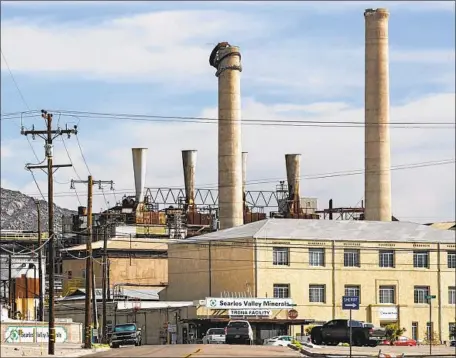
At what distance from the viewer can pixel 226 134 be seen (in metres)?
111

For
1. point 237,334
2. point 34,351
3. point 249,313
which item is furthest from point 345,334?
point 34,351

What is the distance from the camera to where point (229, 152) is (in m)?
111

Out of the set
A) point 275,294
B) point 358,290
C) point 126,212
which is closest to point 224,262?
point 275,294

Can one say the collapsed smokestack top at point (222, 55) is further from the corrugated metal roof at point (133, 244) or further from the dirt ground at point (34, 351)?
the dirt ground at point (34, 351)

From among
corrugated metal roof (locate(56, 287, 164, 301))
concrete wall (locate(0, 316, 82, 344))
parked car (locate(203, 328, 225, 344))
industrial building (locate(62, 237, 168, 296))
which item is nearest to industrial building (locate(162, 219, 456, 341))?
Result: corrugated metal roof (locate(56, 287, 164, 301))

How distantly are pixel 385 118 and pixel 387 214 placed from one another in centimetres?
864

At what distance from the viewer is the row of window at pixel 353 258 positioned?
9819cm

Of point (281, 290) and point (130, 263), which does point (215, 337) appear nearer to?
point (281, 290)

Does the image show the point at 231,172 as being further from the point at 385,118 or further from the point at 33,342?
the point at 33,342

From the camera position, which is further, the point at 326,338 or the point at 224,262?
the point at 224,262

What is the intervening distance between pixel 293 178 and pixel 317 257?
33.9 meters

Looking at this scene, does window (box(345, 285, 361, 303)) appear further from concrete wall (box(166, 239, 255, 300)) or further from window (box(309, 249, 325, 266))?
concrete wall (box(166, 239, 255, 300))

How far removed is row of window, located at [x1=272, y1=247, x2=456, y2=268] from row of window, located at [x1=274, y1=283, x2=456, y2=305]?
1849 mm

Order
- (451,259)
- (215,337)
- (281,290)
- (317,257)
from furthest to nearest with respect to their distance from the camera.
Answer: (451,259) → (317,257) → (281,290) → (215,337)
